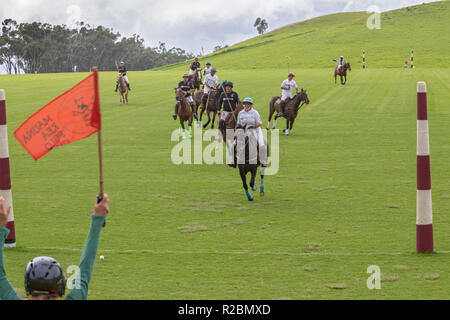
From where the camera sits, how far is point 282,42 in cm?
13300

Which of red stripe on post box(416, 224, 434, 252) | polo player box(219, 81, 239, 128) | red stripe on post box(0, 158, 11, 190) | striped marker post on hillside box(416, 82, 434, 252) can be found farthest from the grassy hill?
red stripe on post box(0, 158, 11, 190)

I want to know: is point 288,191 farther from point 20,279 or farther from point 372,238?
point 20,279

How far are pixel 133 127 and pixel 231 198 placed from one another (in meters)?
15.1

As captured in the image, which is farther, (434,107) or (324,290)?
(434,107)

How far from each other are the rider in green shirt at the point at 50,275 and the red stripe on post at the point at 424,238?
212 inches

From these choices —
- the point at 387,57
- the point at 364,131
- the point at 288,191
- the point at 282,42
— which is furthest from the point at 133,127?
the point at 282,42

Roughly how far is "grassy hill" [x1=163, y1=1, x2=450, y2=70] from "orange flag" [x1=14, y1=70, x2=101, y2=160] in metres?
86.5

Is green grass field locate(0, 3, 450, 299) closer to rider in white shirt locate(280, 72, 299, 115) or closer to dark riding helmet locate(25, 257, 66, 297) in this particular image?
rider in white shirt locate(280, 72, 299, 115)

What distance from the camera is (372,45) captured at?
114 metres

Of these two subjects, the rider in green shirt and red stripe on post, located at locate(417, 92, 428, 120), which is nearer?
the rider in green shirt

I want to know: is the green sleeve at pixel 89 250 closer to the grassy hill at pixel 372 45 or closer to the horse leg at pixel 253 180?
the horse leg at pixel 253 180

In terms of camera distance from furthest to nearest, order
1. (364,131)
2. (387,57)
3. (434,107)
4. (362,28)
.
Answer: (362,28) < (387,57) < (434,107) < (364,131)

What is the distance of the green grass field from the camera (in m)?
→ 7.88

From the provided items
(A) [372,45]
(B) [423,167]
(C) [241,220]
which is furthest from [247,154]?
(A) [372,45]
